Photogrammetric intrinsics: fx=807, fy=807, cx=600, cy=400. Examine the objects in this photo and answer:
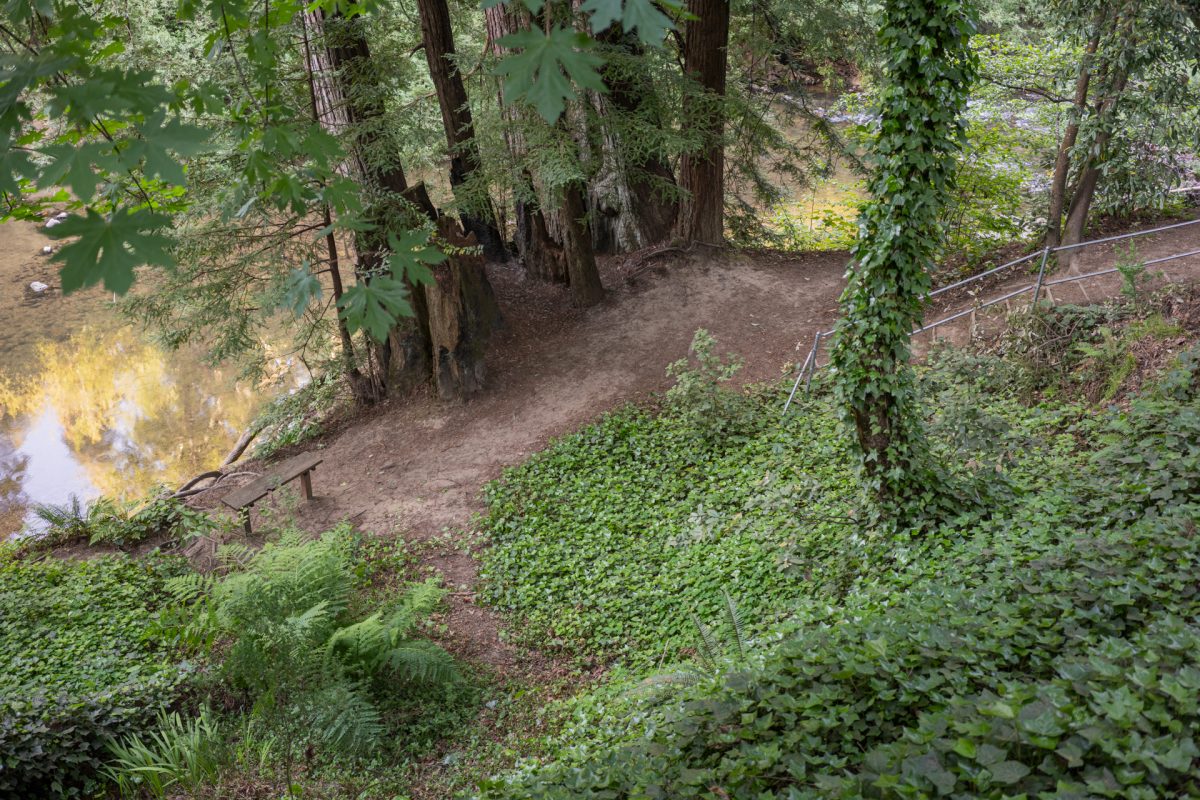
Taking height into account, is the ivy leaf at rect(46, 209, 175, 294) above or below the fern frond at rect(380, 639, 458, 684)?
above

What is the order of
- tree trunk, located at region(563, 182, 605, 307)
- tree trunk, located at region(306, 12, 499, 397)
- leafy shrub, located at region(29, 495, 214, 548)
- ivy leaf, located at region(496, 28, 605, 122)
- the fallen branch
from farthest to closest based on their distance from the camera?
the fallen branch
tree trunk, located at region(563, 182, 605, 307)
tree trunk, located at region(306, 12, 499, 397)
leafy shrub, located at region(29, 495, 214, 548)
ivy leaf, located at region(496, 28, 605, 122)

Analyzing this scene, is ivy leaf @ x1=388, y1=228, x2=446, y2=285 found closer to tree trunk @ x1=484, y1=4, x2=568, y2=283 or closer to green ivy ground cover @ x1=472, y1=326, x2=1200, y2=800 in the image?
green ivy ground cover @ x1=472, y1=326, x2=1200, y2=800

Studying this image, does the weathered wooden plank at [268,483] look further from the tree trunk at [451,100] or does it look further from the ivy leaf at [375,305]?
the ivy leaf at [375,305]

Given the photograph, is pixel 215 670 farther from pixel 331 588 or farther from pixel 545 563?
pixel 545 563

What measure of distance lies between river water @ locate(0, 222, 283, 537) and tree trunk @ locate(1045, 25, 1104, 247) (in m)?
12.5

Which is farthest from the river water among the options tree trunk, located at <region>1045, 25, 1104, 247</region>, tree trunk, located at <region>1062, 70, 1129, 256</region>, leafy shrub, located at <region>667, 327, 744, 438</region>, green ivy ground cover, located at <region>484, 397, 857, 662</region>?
tree trunk, located at <region>1062, 70, 1129, 256</region>

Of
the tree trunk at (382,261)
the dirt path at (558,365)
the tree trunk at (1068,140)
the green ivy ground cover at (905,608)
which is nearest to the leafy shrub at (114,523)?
the dirt path at (558,365)

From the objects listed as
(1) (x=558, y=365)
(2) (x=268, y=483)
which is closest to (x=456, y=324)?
(1) (x=558, y=365)

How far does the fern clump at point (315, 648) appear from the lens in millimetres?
5270

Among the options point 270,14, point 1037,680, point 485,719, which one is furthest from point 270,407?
point 1037,680

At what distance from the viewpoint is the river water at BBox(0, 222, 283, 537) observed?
13.1 m

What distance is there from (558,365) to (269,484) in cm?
410

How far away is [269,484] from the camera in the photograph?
900cm

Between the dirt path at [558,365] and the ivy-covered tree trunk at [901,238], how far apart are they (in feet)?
12.8
